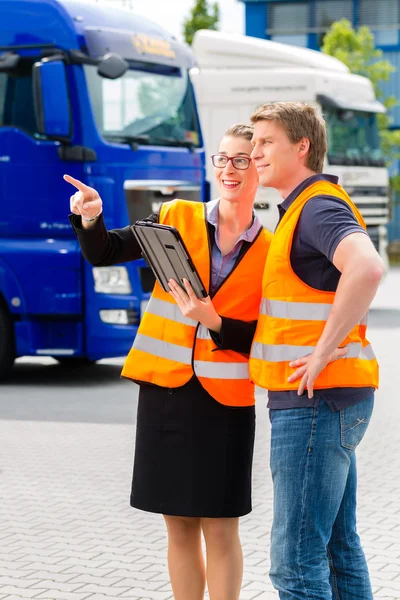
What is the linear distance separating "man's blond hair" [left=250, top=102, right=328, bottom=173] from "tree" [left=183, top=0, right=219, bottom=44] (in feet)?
144

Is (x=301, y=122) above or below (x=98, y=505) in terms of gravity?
above

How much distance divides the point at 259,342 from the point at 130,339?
25.5 ft

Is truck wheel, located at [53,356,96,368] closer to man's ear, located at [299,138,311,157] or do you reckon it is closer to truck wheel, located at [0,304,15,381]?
truck wheel, located at [0,304,15,381]

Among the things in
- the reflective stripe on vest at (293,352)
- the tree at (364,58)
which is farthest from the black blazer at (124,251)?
the tree at (364,58)

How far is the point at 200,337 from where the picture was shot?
411 centimetres

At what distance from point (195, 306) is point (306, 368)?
0.51 m

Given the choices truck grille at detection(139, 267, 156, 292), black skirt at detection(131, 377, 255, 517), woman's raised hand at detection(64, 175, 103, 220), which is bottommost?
truck grille at detection(139, 267, 156, 292)

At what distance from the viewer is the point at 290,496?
3.64m

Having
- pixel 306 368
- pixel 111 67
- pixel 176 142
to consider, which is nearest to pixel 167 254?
pixel 306 368

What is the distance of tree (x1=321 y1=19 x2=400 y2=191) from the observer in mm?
42422

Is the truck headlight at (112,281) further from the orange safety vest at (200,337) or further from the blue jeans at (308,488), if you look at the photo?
the blue jeans at (308,488)

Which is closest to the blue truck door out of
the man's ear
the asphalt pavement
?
the asphalt pavement

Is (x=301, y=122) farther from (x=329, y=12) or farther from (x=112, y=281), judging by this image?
(x=329, y=12)

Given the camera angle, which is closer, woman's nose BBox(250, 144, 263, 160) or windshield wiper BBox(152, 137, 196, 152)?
woman's nose BBox(250, 144, 263, 160)
